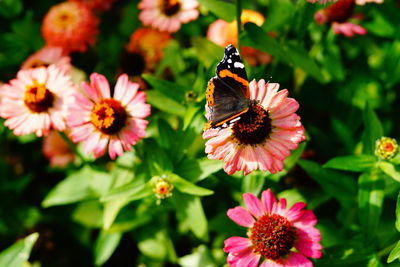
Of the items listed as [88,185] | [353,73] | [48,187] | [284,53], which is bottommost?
[48,187]

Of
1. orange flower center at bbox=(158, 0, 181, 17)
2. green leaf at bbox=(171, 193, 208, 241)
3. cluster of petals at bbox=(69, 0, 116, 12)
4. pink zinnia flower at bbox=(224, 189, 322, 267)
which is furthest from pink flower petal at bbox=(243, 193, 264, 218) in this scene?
cluster of petals at bbox=(69, 0, 116, 12)

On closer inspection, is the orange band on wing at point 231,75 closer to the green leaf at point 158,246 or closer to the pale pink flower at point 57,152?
the green leaf at point 158,246

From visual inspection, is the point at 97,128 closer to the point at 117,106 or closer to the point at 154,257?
the point at 117,106

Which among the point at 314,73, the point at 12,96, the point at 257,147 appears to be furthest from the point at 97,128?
the point at 314,73

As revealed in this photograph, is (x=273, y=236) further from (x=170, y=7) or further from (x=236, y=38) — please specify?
(x=170, y=7)

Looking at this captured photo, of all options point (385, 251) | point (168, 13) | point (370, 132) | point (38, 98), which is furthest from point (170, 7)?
point (385, 251)

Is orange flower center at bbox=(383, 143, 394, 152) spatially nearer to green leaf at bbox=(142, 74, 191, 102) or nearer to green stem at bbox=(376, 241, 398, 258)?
green stem at bbox=(376, 241, 398, 258)

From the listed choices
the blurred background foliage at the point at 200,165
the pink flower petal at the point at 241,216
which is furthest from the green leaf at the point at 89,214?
the pink flower petal at the point at 241,216
